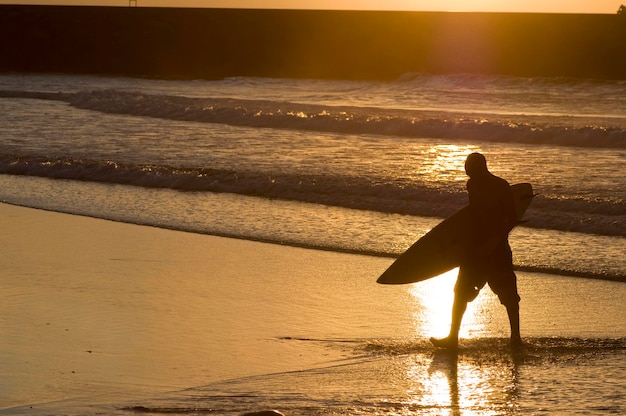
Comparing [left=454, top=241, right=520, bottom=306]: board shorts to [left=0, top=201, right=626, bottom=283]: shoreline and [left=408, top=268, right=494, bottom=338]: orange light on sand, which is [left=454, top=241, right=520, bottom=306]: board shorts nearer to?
[left=408, top=268, right=494, bottom=338]: orange light on sand

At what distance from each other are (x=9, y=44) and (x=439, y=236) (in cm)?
6500

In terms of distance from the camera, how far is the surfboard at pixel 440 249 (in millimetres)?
8141

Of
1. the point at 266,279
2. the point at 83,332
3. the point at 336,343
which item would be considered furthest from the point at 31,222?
the point at 336,343

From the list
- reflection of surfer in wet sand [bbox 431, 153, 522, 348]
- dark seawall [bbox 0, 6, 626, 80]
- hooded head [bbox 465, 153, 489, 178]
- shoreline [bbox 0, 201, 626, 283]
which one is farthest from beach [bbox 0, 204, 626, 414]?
dark seawall [bbox 0, 6, 626, 80]

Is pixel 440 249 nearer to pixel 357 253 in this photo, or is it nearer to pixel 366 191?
pixel 357 253

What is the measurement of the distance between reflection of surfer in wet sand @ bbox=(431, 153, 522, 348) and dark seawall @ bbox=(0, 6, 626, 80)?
147 ft

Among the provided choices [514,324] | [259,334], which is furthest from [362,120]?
[514,324]

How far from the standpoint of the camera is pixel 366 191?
51.9 feet

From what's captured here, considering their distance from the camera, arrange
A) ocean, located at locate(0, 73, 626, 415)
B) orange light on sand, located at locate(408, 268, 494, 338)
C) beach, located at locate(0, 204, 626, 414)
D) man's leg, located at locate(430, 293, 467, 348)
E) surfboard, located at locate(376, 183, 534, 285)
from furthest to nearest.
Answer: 1. orange light on sand, located at locate(408, 268, 494, 338)
2. surfboard, located at locate(376, 183, 534, 285)
3. man's leg, located at locate(430, 293, 467, 348)
4. ocean, located at locate(0, 73, 626, 415)
5. beach, located at locate(0, 204, 626, 414)

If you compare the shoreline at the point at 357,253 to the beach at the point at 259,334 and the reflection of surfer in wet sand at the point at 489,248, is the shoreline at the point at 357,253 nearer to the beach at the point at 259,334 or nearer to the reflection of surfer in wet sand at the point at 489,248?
the beach at the point at 259,334

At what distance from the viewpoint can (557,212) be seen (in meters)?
13.9

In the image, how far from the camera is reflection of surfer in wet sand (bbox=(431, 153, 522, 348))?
25.4ft

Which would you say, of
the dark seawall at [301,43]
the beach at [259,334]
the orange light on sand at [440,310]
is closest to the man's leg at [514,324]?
the beach at [259,334]

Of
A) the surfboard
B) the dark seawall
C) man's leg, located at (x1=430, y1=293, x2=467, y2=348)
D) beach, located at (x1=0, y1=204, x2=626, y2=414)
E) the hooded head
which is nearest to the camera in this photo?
beach, located at (x1=0, y1=204, x2=626, y2=414)
